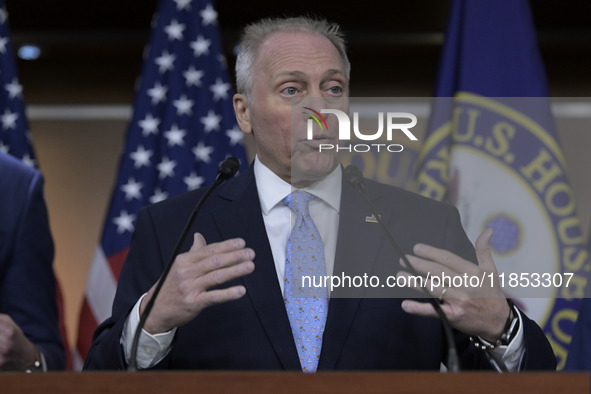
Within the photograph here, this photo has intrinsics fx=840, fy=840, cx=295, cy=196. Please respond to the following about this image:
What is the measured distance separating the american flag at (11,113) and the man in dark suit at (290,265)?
1566 mm

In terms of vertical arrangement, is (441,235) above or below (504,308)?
above

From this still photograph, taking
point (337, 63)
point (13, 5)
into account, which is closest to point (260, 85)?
point (337, 63)

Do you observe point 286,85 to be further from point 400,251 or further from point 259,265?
point 400,251

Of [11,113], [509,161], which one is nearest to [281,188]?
[509,161]

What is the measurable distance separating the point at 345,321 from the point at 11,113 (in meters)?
2.16

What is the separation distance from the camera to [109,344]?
1745mm

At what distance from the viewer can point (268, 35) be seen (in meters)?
2.16

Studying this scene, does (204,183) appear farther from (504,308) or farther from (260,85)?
(504,308)

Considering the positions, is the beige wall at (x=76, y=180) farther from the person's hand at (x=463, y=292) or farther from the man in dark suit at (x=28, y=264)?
the person's hand at (x=463, y=292)

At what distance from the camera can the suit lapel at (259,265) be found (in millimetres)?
1776

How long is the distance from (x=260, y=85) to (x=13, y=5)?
2140 millimetres
